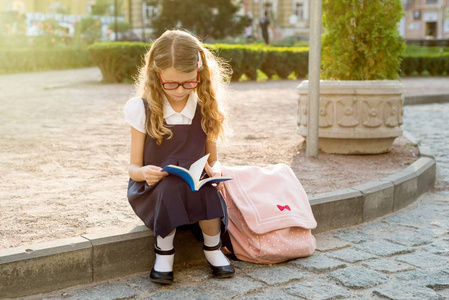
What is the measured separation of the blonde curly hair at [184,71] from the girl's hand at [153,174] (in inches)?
8.4

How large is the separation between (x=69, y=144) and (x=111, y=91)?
719cm

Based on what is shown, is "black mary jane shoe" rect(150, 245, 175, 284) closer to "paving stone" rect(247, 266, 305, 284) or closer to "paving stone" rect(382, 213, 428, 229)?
"paving stone" rect(247, 266, 305, 284)

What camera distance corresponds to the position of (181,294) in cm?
313

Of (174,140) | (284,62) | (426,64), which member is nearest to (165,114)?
(174,140)

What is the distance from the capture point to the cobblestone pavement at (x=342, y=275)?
123 inches

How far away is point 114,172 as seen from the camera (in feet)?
17.1

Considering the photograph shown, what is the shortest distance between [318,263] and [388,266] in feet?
1.21

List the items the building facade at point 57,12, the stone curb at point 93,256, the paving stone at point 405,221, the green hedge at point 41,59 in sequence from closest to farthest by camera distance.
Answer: the stone curb at point 93,256 → the paving stone at point 405,221 → the green hedge at point 41,59 → the building facade at point 57,12

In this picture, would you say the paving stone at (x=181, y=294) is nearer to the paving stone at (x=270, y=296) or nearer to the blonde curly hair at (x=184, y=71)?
the paving stone at (x=270, y=296)

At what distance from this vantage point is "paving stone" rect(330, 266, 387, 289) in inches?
128

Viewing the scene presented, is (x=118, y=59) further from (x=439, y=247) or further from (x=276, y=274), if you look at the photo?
(x=276, y=274)

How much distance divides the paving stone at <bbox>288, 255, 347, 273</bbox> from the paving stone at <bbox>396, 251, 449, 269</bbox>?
0.38 meters

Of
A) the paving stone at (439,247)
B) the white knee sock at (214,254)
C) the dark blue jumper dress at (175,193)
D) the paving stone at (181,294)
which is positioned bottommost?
the paving stone at (439,247)

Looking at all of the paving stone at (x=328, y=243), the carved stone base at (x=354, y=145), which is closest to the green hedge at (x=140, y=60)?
the carved stone base at (x=354, y=145)
